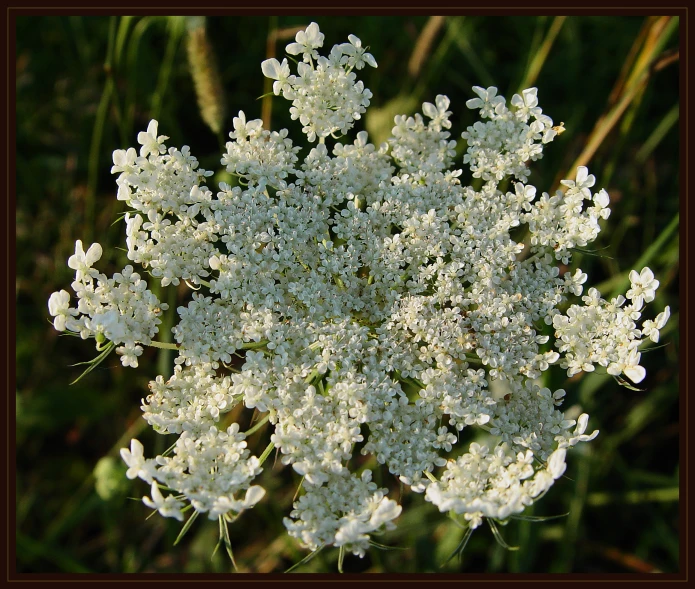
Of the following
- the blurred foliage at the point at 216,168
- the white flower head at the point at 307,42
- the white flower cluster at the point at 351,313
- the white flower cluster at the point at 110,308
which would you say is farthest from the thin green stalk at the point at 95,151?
the white flower cluster at the point at 110,308

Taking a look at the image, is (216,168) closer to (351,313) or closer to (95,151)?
(95,151)

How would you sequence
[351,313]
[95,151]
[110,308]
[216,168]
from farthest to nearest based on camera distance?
[216,168], [95,151], [351,313], [110,308]

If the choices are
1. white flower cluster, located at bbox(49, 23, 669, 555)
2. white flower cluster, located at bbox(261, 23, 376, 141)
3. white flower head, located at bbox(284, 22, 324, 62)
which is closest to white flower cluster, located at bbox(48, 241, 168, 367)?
white flower cluster, located at bbox(49, 23, 669, 555)

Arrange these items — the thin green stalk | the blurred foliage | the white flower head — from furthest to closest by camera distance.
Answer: the blurred foliage < the thin green stalk < the white flower head

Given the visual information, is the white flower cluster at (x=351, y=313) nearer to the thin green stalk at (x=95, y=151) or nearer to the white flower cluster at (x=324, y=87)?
the white flower cluster at (x=324, y=87)

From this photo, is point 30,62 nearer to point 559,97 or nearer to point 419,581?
point 559,97

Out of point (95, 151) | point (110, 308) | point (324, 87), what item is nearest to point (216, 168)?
point (95, 151)

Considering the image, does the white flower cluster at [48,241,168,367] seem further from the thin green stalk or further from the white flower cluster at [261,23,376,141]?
the thin green stalk
